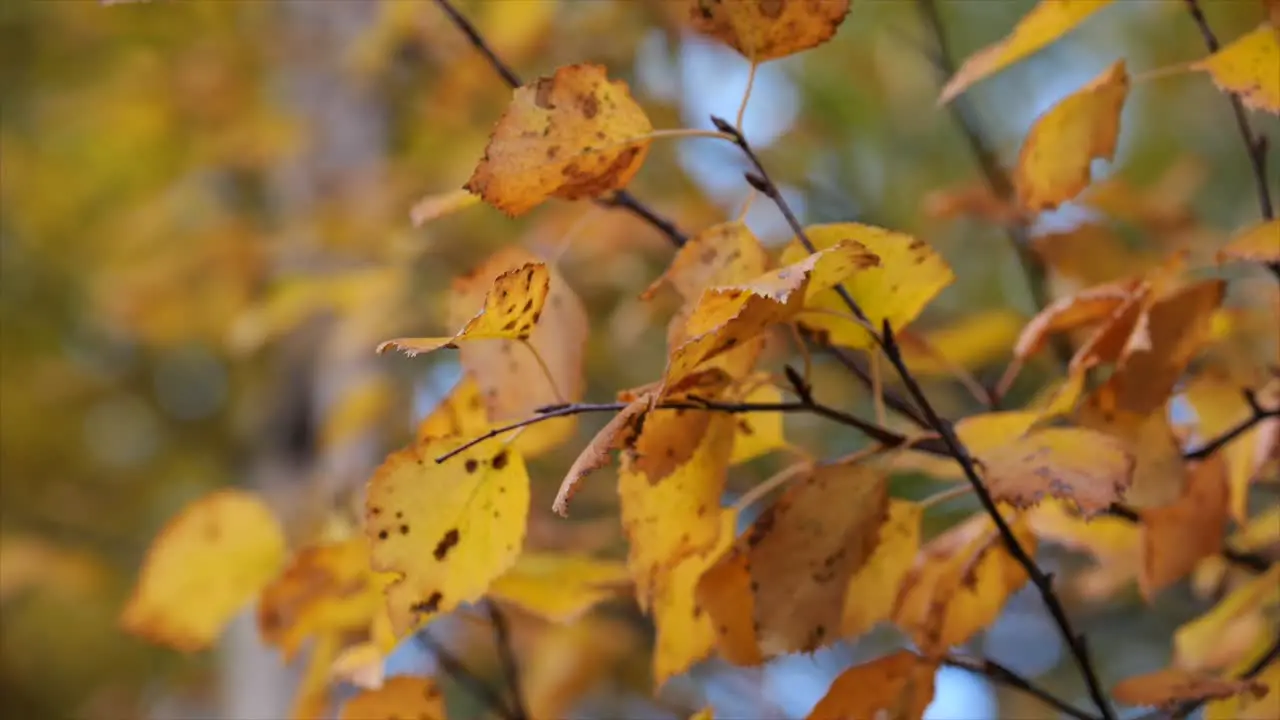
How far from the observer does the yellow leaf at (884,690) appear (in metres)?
0.42

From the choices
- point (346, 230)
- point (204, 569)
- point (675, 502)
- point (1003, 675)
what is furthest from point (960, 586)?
point (346, 230)

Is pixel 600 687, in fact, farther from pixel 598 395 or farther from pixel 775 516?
pixel 775 516

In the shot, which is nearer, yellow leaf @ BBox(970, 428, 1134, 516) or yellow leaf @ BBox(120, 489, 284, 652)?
yellow leaf @ BBox(970, 428, 1134, 516)

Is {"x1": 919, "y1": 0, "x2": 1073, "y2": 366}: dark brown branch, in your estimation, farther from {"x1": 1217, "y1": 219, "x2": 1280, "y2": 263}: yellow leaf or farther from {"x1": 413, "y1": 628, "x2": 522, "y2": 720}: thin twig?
{"x1": 413, "y1": 628, "x2": 522, "y2": 720}: thin twig

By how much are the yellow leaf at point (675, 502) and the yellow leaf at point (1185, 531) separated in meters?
0.21

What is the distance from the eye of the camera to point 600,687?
142cm

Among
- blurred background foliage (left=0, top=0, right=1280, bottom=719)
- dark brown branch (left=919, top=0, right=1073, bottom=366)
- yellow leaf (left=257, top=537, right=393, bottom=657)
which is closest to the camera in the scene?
yellow leaf (left=257, top=537, right=393, bottom=657)

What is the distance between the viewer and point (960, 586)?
1.53 feet

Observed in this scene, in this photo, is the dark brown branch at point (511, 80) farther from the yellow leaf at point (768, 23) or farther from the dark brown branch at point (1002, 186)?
the dark brown branch at point (1002, 186)

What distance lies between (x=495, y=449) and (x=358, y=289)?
72cm

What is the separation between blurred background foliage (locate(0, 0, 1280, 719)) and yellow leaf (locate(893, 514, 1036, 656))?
0.82 feet

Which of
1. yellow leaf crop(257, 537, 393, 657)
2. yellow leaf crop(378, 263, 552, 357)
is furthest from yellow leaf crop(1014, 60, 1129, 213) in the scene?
yellow leaf crop(257, 537, 393, 657)

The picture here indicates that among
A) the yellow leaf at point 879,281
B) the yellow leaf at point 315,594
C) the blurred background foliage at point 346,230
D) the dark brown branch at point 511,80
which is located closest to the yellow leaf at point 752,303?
the yellow leaf at point 879,281

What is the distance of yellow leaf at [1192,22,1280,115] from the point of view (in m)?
0.41
